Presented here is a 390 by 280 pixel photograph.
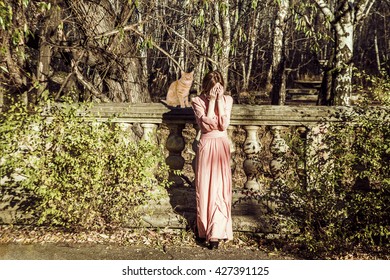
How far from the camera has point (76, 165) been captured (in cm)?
473

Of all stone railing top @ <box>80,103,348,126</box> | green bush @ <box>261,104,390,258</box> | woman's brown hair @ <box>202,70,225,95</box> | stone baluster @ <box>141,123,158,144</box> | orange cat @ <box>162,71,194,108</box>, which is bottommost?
green bush @ <box>261,104,390,258</box>

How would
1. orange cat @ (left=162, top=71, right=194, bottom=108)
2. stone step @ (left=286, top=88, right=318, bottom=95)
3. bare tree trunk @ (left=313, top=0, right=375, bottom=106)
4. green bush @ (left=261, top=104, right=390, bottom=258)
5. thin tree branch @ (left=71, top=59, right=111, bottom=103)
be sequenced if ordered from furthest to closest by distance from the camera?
stone step @ (left=286, top=88, right=318, bottom=95)
bare tree trunk @ (left=313, top=0, right=375, bottom=106)
thin tree branch @ (left=71, top=59, right=111, bottom=103)
orange cat @ (left=162, top=71, right=194, bottom=108)
green bush @ (left=261, top=104, right=390, bottom=258)

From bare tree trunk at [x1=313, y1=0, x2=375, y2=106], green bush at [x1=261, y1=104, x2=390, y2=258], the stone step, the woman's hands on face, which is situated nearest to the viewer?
green bush at [x1=261, y1=104, x2=390, y2=258]

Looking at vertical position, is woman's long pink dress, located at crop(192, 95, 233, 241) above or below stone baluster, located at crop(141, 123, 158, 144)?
below

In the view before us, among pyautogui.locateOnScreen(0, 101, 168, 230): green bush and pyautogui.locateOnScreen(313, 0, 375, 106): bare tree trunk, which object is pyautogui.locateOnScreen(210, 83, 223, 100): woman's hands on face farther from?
pyautogui.locateOnScreen(313, 0, 375, 106): bare tree trunk

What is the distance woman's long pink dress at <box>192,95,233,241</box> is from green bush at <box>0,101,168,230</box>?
48cm

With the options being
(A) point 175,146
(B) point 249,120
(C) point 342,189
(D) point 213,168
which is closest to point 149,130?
(A) point 175,146

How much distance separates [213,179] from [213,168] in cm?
11

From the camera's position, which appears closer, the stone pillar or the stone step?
the stone pillar

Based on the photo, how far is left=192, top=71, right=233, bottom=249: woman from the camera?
185 inches

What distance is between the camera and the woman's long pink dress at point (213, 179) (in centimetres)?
472

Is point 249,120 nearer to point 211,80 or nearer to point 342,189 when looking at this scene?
point 211,80

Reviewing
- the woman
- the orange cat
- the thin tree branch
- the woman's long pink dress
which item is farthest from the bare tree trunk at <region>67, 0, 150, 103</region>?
the woman's long pink dress

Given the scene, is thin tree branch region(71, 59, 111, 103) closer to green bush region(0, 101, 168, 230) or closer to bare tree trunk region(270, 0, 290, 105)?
green bush region(0, 101, 168, 230)
